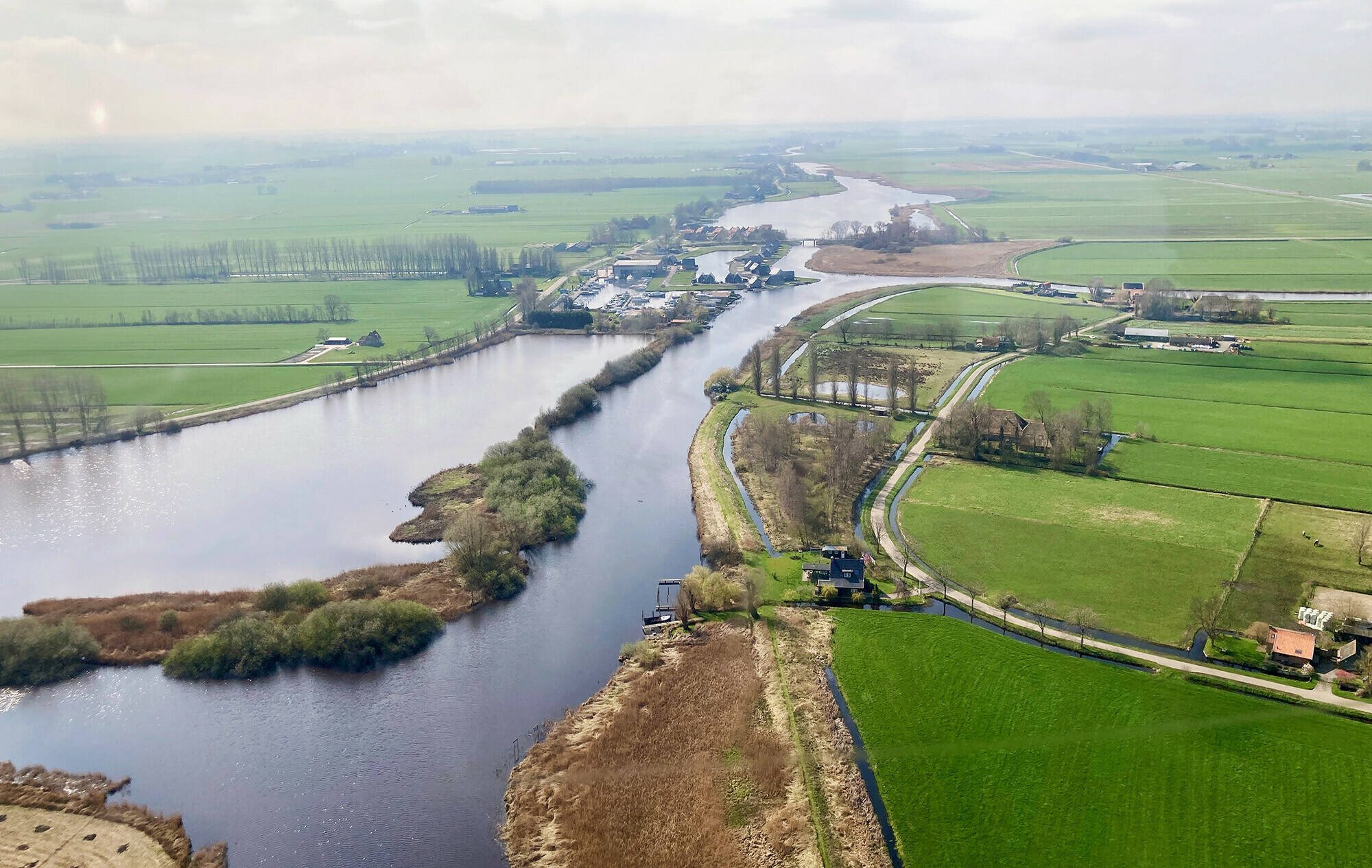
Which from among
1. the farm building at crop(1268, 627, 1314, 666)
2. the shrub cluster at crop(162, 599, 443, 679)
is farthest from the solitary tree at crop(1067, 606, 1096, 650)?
the shrub cluster at crop(162, 599, 443, 679)

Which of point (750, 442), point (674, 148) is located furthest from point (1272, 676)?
point (674, 148)

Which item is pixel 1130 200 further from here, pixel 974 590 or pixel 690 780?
pixel 690 780

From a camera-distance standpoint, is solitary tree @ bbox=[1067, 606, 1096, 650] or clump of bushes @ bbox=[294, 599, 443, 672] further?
clump of bushes @ bbox=[294, 599, 443, 672]

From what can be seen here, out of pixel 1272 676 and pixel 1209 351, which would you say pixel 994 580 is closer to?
pixel 1272 676

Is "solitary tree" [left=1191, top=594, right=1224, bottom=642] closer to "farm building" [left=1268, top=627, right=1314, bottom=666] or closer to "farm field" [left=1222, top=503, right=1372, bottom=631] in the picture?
"farm field" [left=1222, top=503, right=1372, bottom=631]

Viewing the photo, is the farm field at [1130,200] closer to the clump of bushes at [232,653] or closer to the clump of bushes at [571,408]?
the clump of bushes at [571,408]

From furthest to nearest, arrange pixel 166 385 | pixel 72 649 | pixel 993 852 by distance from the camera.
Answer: pixel 166 385 < pixel 72 649 < pixel 993 852
